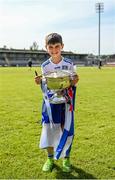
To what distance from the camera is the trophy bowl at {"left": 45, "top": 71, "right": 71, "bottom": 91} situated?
492 cm

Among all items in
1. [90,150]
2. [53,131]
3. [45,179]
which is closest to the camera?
[45,179]

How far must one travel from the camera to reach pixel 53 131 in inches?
205

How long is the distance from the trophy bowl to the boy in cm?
9

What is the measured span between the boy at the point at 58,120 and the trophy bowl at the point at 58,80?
9cm

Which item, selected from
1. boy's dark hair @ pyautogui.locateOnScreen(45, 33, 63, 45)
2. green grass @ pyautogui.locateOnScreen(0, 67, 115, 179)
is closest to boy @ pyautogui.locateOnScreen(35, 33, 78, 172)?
boy's dark hair @ pyautogui.locateOnScreen(45, 33, 63, 45)

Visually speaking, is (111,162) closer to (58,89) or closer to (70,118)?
(70,118)

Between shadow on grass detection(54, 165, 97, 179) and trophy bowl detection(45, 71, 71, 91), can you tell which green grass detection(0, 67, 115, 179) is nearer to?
shadow on grass detection(54, 165, 97, 179)

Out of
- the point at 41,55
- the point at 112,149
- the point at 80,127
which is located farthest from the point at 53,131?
the point at 41,55

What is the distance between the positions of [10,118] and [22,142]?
250cm

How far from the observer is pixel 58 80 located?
4.91 m

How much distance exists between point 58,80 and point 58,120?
0.58 metres

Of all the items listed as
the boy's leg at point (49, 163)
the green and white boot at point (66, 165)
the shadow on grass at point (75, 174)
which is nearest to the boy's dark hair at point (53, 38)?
the boy's leg at point (49, 163)

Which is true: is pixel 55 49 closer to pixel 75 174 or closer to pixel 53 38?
pixel 53 38

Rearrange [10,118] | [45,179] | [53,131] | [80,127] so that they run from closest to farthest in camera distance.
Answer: [45,179]
[53,131]
[80,127]
[10,118]
